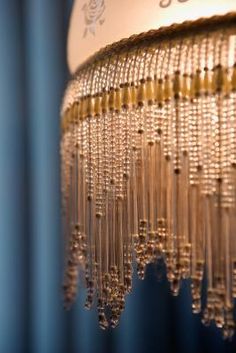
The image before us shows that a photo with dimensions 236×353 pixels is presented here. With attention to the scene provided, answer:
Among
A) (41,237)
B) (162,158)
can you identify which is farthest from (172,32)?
(41,237)

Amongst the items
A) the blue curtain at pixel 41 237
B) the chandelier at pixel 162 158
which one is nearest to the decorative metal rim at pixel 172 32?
the chandelier at pixel 162 158

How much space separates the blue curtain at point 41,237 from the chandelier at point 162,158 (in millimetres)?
494

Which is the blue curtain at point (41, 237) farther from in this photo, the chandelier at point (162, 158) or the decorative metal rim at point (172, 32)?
the decorative metal rim at point (172, 32)

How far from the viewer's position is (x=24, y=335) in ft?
3.87

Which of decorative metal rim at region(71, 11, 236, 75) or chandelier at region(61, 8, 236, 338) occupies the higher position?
decorative metal rim at region(71, 11, 236, 75)

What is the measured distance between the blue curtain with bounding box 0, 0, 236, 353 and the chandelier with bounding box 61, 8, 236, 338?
0.49m

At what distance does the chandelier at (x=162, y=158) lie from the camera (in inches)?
21.8

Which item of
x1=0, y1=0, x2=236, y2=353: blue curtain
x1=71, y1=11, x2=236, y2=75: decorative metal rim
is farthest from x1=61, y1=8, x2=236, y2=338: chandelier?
x1=0, y1=0, x2=236, y2=353: blue curtain

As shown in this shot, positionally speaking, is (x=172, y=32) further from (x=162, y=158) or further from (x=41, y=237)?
(x=41, y=237)

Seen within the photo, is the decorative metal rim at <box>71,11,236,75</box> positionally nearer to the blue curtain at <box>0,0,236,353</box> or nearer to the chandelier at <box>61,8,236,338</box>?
the chandelier at <box>61,8,236,338</box>

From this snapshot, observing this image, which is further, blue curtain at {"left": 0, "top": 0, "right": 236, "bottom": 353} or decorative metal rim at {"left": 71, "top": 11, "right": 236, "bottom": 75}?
blue curtain at {"left": 0, "top": 0, "right": 236, "bottom": 353}

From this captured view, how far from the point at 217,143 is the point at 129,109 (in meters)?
0.11

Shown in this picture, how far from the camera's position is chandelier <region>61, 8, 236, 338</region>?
553 millimetres

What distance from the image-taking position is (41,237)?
1216 mm
